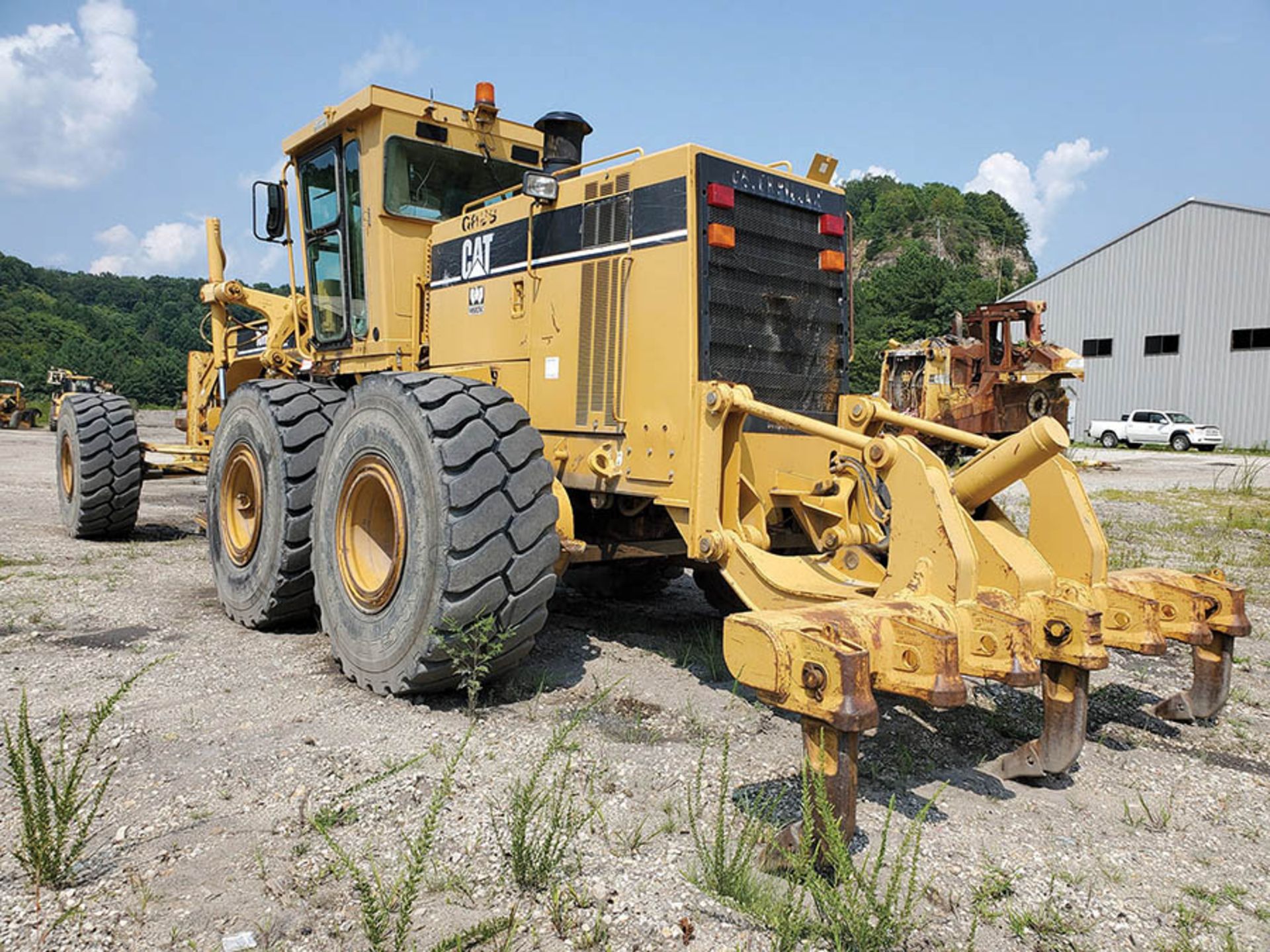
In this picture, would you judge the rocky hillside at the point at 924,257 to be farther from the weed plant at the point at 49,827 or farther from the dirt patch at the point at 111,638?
the weed plant at the point at 49,827

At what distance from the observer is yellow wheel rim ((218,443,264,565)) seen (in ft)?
19.1

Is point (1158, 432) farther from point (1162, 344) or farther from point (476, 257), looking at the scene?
point (476, 257)

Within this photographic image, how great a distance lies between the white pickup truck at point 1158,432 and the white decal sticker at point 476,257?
31.9 meters

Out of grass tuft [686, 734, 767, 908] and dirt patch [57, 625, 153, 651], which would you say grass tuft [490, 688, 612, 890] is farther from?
dirt patch [57, 625, 153, 651]

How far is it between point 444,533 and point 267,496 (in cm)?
207

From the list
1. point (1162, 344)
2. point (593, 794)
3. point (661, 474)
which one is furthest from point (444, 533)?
point (1162, 344)

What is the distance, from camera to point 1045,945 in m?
2.48

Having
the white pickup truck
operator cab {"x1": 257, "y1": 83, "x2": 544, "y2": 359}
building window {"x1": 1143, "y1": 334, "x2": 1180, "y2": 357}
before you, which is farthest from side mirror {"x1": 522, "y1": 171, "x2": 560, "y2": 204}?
building window {"x1": 1143, "y1": 334, "x2": 1180, "y2": 357}

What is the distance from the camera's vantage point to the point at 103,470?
8297 mm

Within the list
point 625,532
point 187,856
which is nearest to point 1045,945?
point 187,856

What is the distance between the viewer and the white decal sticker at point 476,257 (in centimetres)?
538

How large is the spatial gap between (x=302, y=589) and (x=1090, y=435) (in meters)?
35.3

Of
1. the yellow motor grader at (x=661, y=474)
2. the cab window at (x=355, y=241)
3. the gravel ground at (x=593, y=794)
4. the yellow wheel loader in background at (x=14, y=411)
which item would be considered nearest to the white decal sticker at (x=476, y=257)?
the yellow motor grader at (x=661, y=474)

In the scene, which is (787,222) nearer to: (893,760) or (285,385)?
(893,760)
